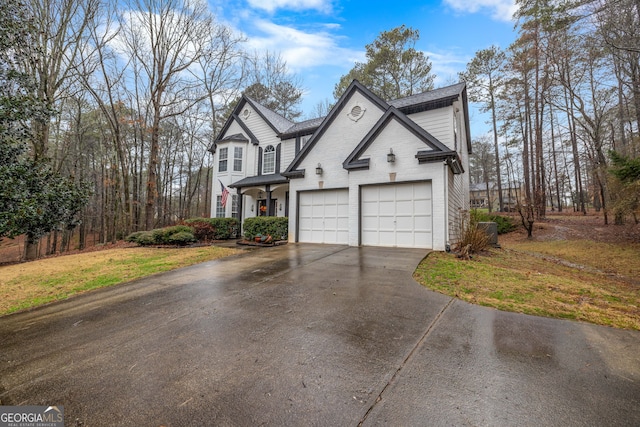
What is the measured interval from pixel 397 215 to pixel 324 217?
3117mm

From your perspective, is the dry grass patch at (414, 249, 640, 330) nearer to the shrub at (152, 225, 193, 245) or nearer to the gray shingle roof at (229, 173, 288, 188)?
the gray shingle roof at (229, 173, 288, 188)

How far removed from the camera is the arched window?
52.3 ft

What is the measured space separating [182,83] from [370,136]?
12.8 m

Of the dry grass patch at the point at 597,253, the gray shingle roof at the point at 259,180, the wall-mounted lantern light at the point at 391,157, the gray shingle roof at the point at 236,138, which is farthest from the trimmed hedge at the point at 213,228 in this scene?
the dry grass patch at the point at 597,253

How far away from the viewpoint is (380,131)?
31.7 ft

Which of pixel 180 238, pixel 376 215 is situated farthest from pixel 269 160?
pixel 376 215

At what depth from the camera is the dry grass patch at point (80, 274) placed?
16.4 ft

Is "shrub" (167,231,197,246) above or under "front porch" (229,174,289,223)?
under

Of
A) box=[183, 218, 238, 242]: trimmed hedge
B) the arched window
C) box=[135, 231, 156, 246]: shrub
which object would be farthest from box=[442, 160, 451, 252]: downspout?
box=[135, 231, 156, 246]: shrub

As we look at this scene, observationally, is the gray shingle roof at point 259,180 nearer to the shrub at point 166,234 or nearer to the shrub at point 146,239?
the shrub at point 166,234

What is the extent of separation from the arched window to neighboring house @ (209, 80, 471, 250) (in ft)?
5.44

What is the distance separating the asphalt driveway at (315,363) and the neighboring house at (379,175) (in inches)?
206

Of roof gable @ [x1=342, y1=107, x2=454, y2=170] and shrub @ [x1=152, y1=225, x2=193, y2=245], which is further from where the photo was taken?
shrub @ [x1=152, y1=225, x2=193, y2=245]

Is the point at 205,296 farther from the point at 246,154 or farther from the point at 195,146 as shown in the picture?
the point at 195,146
